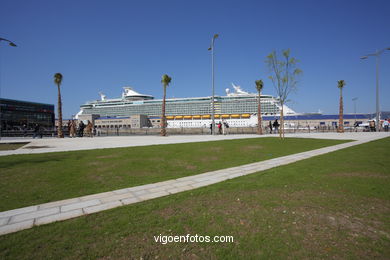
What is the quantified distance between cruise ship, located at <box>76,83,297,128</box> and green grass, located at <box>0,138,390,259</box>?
62.3 meters

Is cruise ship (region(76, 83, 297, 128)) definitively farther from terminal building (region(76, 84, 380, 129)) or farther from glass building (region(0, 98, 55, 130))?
glass building (region(0, 98, 55, 130))

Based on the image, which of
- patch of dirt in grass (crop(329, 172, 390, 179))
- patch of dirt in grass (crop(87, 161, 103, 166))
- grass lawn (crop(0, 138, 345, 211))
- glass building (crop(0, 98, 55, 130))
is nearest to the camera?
grass lawn (crop(0, 138, 345, 211))

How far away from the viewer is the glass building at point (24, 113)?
220 ft

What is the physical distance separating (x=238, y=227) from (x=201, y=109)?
72917mm

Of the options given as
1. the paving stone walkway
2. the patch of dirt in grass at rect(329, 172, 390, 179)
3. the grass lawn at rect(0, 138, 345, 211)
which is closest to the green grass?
the paving stone walkway

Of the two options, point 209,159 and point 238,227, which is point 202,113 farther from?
point 238,227

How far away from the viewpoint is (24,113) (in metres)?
74.6

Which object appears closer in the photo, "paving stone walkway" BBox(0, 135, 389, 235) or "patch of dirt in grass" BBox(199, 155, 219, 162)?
"paving stone walkway" BBox(0, 135, 389, 235)

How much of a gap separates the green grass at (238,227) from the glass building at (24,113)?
75541 millimetres

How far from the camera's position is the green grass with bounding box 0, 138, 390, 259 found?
216cm

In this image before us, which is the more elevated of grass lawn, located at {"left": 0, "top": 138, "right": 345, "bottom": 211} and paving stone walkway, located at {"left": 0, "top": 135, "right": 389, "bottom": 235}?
grass lawn, located at {"left": 0, "top": 138, "right": 345, "bottom": 211}

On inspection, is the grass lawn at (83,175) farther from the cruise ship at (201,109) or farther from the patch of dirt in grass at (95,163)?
the cruise ship at (201,109)

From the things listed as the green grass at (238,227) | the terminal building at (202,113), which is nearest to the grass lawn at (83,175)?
the green grass at (238,227)

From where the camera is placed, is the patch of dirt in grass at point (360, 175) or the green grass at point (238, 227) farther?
the patch of dirt in grass at point (360, 175)
